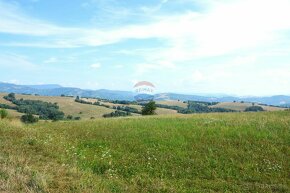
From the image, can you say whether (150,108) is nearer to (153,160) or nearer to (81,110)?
(153,160)

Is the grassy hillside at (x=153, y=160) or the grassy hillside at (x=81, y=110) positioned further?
the grassy hillside at (x=81, y=110)

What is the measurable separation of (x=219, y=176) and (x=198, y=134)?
7.40 metres

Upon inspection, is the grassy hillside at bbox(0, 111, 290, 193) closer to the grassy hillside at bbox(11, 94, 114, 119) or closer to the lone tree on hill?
the lone tree on hill

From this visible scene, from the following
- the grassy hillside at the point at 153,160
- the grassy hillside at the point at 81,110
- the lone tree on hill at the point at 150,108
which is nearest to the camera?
the grassy hillside at the point at 153,160

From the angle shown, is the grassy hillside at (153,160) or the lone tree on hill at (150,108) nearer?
the grassy hillside at (153,160)

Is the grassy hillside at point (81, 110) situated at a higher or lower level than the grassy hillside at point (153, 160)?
lower

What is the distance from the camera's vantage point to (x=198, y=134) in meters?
22.3

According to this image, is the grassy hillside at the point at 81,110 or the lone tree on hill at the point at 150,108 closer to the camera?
the lone tree on hill at the point at 150,108

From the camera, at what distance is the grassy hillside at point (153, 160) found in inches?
519

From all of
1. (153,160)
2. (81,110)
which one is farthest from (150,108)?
(81,110)

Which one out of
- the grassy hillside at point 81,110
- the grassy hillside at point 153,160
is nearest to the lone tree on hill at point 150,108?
the grassy hillside at point 153,160

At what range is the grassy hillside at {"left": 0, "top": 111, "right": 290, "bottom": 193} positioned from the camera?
43.3 ft

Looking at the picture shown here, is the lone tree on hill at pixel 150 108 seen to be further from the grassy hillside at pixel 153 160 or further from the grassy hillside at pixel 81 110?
the grassy hillside at pixel 81 110

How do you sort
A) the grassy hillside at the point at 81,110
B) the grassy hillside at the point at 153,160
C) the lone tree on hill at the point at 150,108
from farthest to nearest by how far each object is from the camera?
the grassy hillside at the point at 81,110 → the lone tree on hill at the point at 150,108 → the grassy hillside at the point at 153,160
